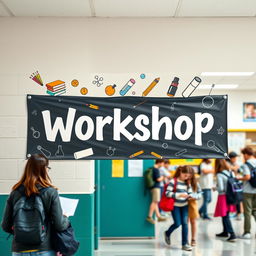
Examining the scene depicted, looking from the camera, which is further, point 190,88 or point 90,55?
point 90,55

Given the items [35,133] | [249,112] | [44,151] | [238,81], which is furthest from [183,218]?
[249,112]

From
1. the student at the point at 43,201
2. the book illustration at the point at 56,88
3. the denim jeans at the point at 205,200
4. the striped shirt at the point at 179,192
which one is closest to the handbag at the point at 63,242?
the student at the point at 43,201

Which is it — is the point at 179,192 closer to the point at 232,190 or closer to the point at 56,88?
the point at 232,190

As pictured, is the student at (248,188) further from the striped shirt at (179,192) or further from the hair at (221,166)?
the striped shirt at (179,192)

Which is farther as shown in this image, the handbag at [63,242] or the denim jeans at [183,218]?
the denim jeans at [183,218]

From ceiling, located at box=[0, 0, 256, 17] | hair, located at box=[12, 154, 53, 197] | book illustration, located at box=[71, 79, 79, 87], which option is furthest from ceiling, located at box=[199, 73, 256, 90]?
hair, located at box=[12, 154, 53, 197]

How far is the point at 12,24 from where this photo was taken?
17.0 ft

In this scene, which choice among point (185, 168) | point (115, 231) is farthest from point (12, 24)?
point (115, 231)

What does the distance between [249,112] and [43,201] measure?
865cm

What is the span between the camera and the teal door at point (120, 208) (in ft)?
24.5

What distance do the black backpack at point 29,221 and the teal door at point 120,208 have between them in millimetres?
4157

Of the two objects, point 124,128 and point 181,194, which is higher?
point 124,128

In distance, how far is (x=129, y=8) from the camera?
4988 mm

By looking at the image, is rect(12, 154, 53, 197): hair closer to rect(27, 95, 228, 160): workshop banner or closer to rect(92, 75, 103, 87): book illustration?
rect(27, 95, 228, 160): workshop banner
